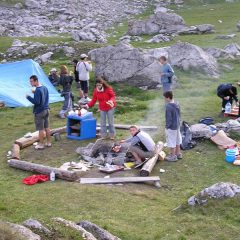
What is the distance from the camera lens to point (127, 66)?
91.8 feet

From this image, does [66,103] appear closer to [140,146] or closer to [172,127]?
[140,146]

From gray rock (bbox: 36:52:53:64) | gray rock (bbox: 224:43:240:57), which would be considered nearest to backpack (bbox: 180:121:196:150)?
gray rock (bbox: 224:43:240:57)

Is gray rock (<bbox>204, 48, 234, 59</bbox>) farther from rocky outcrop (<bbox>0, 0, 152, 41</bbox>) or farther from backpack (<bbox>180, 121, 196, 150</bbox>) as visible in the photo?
backpack (<bbox>180, 121, 196, 150</bbox>)

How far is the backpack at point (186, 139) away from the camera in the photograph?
697 inches

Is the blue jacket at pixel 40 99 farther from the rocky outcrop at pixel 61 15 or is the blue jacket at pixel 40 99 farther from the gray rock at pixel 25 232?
the rocky outcrop at pixel 61 15

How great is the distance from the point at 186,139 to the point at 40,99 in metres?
5.03

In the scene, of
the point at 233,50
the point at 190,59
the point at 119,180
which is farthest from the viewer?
the point at 233,50

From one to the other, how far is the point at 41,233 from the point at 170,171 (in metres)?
6.94

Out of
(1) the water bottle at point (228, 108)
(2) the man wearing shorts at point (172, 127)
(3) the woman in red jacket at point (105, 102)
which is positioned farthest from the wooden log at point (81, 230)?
(1) the water bottle at point (228, 108)

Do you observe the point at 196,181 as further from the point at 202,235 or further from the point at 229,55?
the point at 229,55

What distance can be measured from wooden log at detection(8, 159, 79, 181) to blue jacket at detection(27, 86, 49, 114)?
2092mm

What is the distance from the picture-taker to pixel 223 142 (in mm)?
17703

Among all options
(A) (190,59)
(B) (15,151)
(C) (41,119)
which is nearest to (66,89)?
(C) (41,119)

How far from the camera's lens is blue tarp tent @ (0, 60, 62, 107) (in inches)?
964
